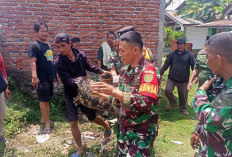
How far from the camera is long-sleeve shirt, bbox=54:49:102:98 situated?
3.01m

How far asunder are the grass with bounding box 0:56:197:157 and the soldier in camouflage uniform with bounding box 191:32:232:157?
198 cm

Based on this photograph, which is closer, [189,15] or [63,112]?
[63,112]

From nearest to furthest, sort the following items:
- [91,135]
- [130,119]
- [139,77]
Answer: [139,77], [130,119], [91,135]

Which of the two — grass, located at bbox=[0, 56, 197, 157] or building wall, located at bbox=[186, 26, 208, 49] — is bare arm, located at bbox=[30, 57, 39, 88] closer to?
grass, located at bbox=[0, 56, 197, 157]

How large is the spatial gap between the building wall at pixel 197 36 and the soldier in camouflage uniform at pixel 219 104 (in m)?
19.8

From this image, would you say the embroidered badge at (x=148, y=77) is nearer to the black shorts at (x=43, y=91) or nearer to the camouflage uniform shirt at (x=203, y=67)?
the camouflage uniform shirt at (x=203, y=67)

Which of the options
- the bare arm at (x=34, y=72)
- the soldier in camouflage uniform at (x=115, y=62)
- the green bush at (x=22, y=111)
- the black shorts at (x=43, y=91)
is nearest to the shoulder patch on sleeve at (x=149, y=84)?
the soldier in camouflage uniform at (x=115, y=62)

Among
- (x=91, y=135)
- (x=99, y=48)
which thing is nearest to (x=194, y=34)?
(x=99, y=48)

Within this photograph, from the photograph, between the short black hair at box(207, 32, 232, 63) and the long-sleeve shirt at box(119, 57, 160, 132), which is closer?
the short black hair at box(207, 32, 232, 63)

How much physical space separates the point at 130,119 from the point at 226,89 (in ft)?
3.07

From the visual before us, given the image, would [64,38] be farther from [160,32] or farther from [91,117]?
[160,32]

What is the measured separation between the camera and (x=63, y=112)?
5.02 meters

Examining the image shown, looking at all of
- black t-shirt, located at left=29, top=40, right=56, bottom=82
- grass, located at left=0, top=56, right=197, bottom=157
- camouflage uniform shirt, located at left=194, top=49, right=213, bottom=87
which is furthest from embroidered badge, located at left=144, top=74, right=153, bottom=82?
black t-shirt, located at left=29, top=40, right=56, bottom=82

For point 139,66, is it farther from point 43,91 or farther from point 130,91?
point 43,91
